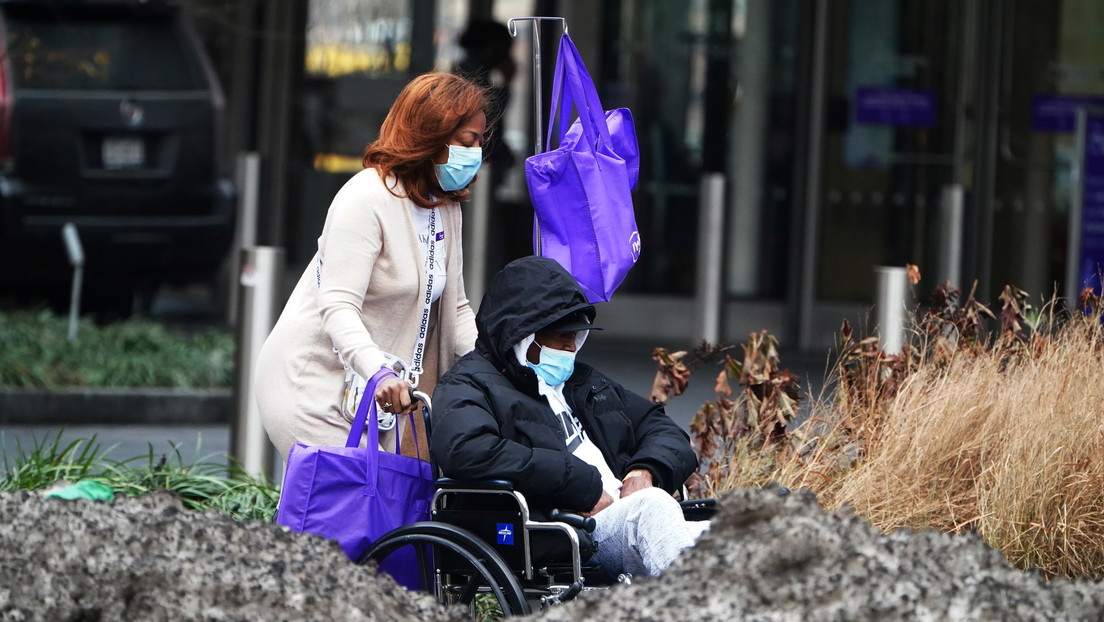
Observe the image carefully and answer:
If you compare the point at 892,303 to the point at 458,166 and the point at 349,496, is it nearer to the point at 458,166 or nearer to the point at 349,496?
the point at 458,166

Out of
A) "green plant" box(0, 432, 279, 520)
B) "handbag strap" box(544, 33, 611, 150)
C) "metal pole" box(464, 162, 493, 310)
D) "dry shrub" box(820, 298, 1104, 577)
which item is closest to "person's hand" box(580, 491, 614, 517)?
"dry shrub" box(820, 298, 1104, 577)

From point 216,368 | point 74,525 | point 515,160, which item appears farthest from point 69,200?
A: point 74,525

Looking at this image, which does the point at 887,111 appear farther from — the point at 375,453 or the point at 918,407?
the point at 375,453

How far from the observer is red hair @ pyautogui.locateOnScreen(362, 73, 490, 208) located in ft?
15.8

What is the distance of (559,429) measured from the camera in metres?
4.75

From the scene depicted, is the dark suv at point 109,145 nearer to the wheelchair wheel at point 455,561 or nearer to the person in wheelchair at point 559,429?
the person in wheelchair at point 559,429

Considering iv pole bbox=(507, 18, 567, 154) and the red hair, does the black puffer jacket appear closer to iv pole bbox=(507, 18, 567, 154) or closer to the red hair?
the red hair

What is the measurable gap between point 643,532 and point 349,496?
2.33 feet

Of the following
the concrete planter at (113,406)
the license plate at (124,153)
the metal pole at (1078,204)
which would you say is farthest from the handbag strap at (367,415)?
the license plate at (124,153)

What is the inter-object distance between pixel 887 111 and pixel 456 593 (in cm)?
881

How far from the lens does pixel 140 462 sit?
7.38 metres

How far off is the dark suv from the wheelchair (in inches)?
274

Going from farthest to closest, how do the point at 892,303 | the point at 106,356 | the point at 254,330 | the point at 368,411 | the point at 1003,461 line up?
the point at 106,356
the point at 892,303
the point at 254,330
the point at 1003,461
the point at 368,411

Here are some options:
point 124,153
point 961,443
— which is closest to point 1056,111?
point 124,153
